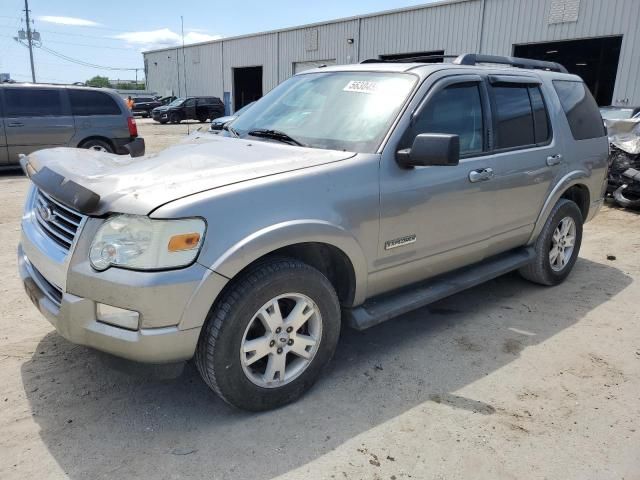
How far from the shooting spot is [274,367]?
9.20ft

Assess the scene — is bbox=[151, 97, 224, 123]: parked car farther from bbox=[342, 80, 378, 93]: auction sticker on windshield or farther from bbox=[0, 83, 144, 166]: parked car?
bbox=[342, 80, 378, 93]: auction sticker on windshield

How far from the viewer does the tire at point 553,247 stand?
182 inches

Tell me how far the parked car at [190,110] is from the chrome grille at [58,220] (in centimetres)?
2996

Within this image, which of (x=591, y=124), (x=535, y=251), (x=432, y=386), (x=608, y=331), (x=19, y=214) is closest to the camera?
(x=432, y=386)

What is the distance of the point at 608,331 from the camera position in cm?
402

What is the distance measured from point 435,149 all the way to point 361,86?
35.2 inches

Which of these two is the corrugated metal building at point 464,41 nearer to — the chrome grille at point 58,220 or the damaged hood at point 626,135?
the damaged hood at point 626,135

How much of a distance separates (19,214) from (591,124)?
23.4 feet

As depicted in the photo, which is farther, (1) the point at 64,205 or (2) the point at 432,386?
(2) the point at 432,386

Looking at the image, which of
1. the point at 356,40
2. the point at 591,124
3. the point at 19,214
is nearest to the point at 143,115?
the point at 356,40

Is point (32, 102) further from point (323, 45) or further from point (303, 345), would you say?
point (323, 45)

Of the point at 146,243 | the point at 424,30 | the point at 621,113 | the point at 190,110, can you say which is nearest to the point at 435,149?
the point at 146,243

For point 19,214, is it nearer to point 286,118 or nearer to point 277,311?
point 286,118

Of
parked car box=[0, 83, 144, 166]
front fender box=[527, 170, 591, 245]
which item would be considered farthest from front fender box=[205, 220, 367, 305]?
parked car box=[0, 83, 144, 166]
